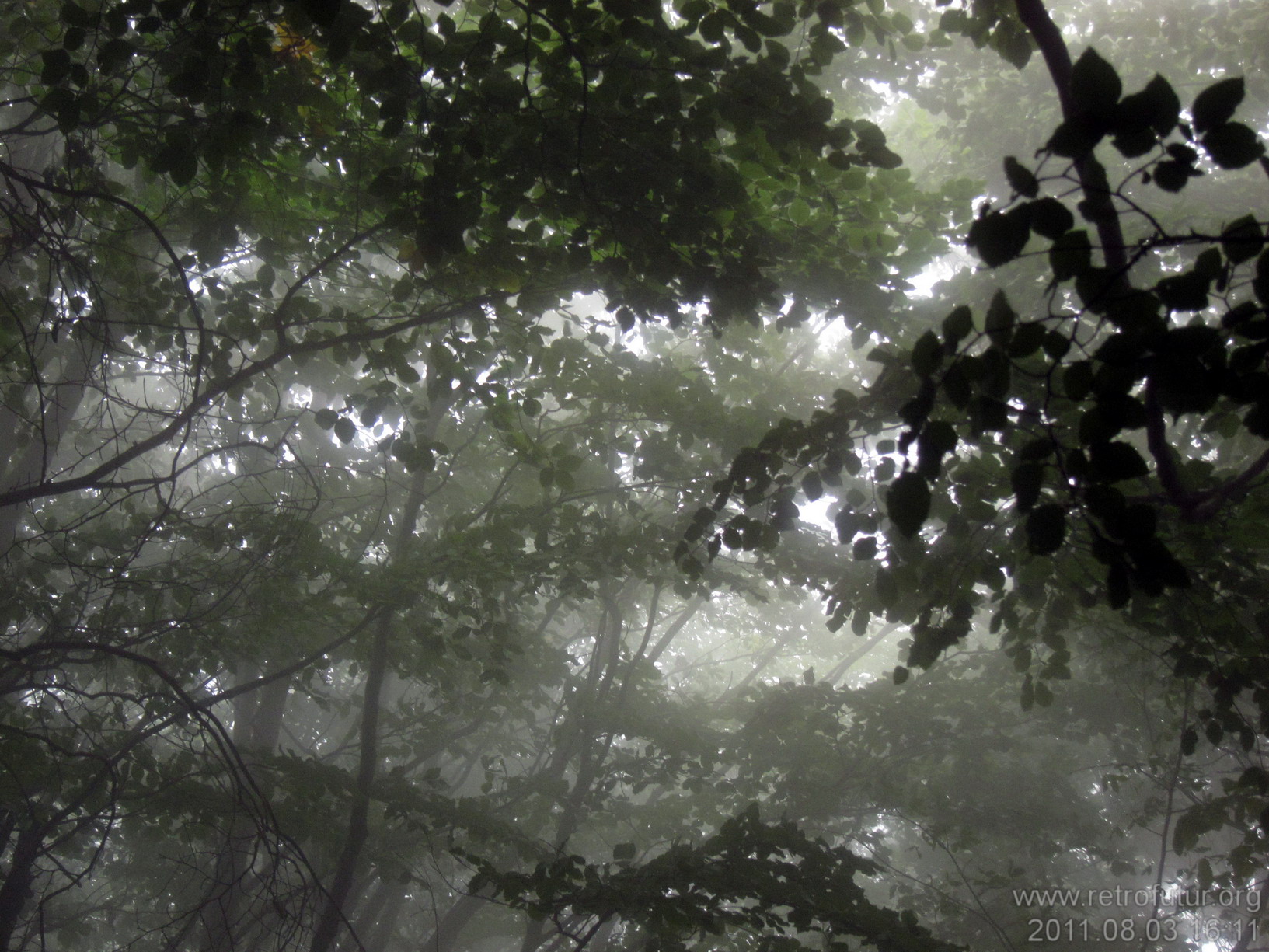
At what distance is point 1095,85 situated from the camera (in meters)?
1.03

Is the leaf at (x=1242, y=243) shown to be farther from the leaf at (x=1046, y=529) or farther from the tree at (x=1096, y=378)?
the leaf at (x=1046, y=529)

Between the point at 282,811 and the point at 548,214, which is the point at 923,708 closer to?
the point at 282,811

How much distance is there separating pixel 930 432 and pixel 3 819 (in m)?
5.32

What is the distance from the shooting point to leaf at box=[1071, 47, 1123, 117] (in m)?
1.03

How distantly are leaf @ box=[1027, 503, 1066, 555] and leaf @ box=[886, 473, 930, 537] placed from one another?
0.49 feet

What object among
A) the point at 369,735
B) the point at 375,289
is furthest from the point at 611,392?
the point at 369,735

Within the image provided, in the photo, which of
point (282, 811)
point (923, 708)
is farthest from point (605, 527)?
point (923, 708)

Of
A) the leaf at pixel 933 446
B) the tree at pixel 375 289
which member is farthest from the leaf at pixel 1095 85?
the tree at pixel 375 289

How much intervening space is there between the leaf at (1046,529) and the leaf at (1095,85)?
0.54m

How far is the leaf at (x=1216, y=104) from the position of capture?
103cm

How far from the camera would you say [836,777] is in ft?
22.9

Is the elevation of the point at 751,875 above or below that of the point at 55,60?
below

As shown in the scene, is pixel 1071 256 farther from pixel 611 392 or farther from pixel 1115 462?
pixel 611 392

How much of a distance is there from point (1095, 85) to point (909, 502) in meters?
0.61
